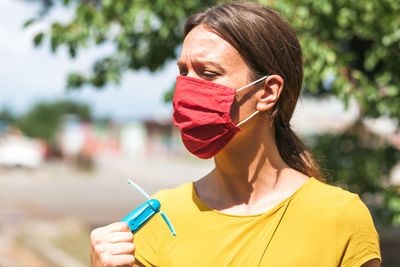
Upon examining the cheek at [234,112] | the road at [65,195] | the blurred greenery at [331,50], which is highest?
the cheek at [234,112]

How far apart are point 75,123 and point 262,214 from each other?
109 feet

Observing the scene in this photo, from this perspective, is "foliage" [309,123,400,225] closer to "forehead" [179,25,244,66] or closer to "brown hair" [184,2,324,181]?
"brown hair" [184,2,324,181]

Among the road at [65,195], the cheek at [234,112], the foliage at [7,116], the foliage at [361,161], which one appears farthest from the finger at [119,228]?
the foliage at [7,116]

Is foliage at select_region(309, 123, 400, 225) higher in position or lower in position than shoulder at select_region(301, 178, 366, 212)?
lower

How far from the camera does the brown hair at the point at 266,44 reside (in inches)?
67.7

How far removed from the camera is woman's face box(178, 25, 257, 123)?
5.60 ft

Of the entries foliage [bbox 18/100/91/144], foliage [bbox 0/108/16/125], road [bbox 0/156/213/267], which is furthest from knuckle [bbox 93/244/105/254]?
foliage [bbox 0/108/16/125]

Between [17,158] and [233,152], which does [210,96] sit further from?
[17,158]

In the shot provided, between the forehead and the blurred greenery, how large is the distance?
1.48 meters

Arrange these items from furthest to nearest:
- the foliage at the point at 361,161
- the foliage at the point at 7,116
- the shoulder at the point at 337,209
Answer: the foliage at the point at 7,116, the foliage at the point at 361,161, the shoulder at the point at 337,209

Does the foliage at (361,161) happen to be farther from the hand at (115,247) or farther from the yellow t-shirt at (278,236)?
the hand at (115,247)

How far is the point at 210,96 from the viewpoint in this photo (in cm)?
174

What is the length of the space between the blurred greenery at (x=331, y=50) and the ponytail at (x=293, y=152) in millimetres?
1402

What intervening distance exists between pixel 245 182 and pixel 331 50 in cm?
256
